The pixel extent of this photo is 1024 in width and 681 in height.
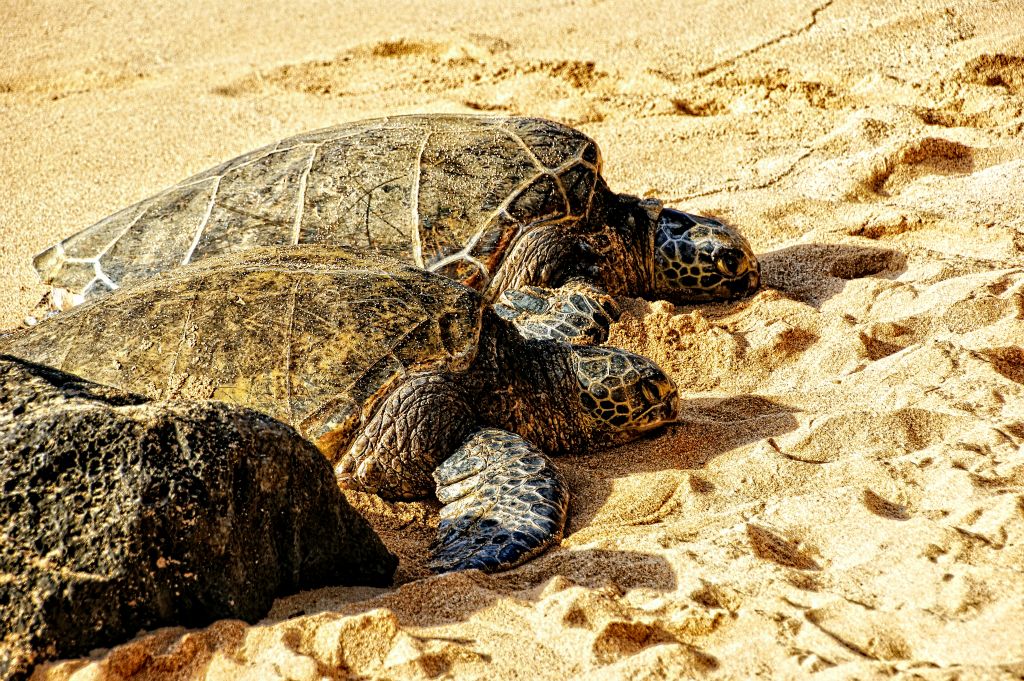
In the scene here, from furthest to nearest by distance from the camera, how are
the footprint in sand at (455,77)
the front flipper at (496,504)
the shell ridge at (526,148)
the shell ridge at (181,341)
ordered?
the footprint in sand at (455,77) < the shell ridge at (526,148) < the shell ridge at (181,341) < the front flipper at (496,504)

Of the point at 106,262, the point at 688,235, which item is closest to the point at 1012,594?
the point at 688,235

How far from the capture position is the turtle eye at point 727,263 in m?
4.68

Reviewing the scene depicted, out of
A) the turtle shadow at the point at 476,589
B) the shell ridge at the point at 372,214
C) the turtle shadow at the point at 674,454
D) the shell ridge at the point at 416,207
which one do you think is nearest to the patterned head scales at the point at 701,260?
the turtle shadow at the point at 674,454

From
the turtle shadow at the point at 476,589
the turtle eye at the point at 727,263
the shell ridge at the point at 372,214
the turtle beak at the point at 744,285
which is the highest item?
the shell ridge at the point at 372,214

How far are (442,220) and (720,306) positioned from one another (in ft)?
4.61

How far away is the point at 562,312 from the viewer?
14.0 ft

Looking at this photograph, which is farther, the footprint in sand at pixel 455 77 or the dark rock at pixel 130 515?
the footprint in sand at pixel 455 77

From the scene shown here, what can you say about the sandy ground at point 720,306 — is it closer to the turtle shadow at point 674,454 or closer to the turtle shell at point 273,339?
the turtle shadow at point 674,454

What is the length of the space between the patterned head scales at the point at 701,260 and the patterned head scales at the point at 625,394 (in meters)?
1.31

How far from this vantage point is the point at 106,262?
15.2ft

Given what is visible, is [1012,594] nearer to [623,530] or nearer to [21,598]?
[623,530]

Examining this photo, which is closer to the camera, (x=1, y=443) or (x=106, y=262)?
(x=1, y=443)

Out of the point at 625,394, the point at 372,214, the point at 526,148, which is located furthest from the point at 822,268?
the point at 372,214

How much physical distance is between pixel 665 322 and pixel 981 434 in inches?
61.6
